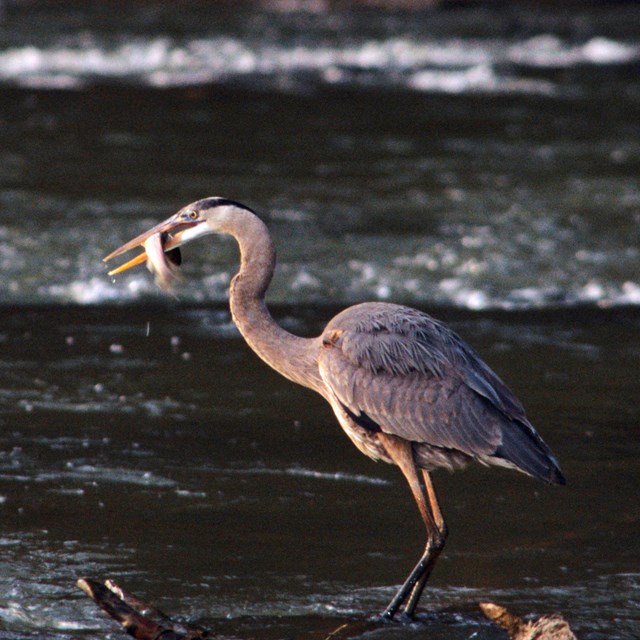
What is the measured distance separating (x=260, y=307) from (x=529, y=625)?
1750 mm

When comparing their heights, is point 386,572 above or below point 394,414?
below

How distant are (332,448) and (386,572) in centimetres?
147

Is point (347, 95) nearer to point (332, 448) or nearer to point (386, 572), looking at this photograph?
point (332, 448)

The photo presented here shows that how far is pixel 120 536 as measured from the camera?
585cm

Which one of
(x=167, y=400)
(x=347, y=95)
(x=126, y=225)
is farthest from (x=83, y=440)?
(x=347, y=95)

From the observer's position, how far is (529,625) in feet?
15.4

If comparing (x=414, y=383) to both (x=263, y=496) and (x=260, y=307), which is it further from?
(x=263, y=496)

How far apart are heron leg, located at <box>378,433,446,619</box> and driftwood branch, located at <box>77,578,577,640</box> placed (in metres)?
0.25

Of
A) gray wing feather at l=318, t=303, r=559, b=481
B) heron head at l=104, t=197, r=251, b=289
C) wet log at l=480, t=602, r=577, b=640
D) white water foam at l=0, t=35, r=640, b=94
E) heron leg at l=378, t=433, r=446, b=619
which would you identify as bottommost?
wet log at l=480, t=602, r=577, b=640

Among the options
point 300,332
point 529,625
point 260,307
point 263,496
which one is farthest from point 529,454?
point 300,332

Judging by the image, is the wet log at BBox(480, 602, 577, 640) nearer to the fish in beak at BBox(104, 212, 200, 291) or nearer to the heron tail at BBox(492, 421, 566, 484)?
the heron tail at BBox(492, 421, 566, 484)

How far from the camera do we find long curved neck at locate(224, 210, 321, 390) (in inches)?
224

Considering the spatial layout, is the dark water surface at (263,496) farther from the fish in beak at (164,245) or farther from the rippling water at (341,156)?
the rippling water at (341,156)

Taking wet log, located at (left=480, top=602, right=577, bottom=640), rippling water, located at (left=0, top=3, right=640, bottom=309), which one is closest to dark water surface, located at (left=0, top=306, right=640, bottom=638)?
wet log, located at (left=480, top=602, right=577, bottom=640)
